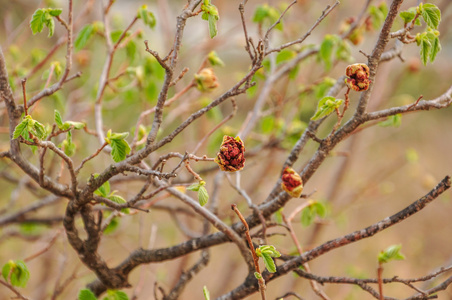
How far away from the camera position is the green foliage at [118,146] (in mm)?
649

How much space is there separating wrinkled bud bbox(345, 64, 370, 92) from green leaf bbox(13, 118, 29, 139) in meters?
0.44

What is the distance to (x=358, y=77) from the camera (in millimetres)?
615

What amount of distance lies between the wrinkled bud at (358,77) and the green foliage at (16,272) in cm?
64

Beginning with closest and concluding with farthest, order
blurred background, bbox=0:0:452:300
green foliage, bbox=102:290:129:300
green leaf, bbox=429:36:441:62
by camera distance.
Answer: green leaf, bbox=429:36:441:62
green foliage, bbox=102:290:129:300
blurred background, bbox=0:0:452:300

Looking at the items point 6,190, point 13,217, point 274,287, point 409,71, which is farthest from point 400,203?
point 13,217

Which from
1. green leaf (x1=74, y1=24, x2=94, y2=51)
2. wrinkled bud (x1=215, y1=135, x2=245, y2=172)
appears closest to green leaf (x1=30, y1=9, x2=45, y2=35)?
green leaf (x1=74, y1=24, x2=94, y2=51)

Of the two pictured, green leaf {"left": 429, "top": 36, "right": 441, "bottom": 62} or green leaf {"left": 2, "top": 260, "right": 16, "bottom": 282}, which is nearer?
green leaf {"left": 429, "top": 36, "right": 441, "bottom": 62}

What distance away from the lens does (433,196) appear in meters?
0.61

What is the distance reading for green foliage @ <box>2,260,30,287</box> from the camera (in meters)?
0.79

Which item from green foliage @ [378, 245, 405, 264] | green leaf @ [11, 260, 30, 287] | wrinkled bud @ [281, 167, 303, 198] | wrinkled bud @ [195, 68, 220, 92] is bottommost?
green foliage @ [378, 245, 405, 264]

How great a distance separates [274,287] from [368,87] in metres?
2.30

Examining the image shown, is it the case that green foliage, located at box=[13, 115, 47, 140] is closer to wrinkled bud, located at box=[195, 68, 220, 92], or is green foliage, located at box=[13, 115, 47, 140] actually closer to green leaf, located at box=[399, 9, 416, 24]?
wrinkled bud, located at box=[195, 68, 220, 92]

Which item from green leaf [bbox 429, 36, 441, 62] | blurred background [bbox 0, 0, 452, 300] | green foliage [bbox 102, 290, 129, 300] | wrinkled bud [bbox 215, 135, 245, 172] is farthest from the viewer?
blurred background [bbox 0, 0, 452, 300]

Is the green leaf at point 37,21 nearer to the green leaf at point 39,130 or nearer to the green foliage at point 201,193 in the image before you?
the green leaf at point 39,130
